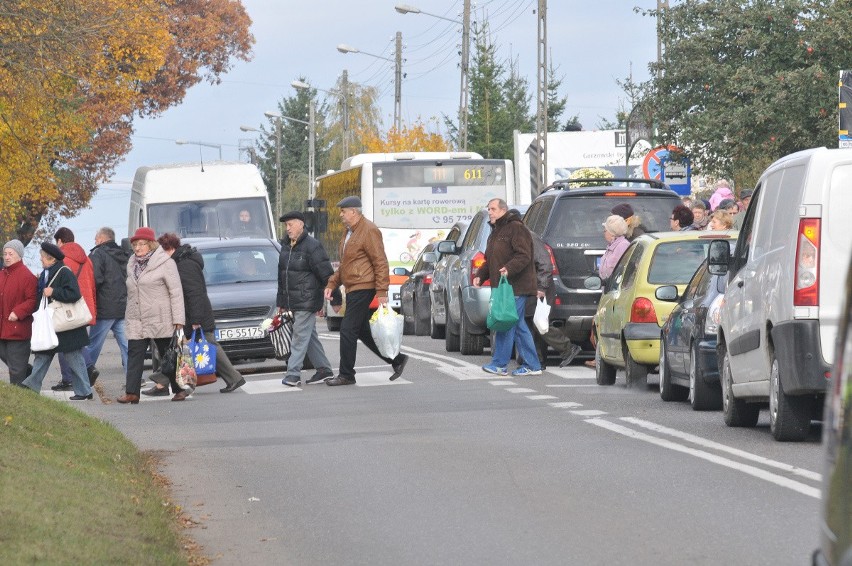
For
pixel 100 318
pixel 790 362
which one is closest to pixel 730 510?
pixel 790 362

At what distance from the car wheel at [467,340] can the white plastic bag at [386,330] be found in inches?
147

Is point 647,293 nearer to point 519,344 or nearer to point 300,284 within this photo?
point 519,344

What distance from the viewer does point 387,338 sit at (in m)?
18.8

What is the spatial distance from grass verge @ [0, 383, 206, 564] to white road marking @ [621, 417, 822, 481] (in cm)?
342

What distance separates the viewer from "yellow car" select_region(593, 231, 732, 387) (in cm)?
1677

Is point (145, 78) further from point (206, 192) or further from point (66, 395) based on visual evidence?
point (66, 395)

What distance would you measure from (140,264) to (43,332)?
1.15 m

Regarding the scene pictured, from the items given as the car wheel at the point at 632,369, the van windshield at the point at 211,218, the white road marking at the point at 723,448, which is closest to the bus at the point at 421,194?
the van windshield at the point at 211,218

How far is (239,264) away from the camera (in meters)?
23.5

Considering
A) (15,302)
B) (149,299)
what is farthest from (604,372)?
(15,302)

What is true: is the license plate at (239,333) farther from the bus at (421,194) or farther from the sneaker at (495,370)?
the bus at (421,194)

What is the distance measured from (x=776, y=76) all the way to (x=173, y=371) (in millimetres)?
14413

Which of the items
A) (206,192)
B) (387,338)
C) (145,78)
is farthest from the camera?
(145,78)

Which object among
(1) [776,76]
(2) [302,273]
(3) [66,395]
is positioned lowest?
(3) [66,395]
